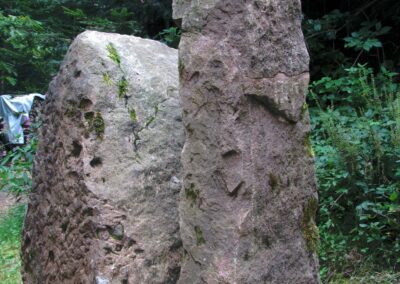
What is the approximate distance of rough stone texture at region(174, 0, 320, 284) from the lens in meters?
2.85

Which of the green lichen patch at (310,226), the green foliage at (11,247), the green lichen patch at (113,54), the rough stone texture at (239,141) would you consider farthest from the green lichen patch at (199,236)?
the green foliage at (11,247)

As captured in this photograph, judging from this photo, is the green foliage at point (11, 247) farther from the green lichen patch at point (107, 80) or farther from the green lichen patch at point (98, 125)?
the green lichen patch at point (107, 80)

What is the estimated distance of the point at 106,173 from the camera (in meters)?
3.36

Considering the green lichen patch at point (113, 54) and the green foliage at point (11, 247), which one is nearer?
the green lichen patch at point (113, 54)

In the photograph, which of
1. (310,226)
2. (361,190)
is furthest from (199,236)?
(361,190)

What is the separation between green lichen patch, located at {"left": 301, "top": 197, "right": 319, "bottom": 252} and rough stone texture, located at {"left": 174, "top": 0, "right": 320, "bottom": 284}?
0.33 feet

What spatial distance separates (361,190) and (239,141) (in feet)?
7.23

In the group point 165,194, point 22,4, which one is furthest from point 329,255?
point 22,4

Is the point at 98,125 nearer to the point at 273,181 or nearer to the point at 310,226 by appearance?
the point at 273,181

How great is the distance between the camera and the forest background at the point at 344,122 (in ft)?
14.9

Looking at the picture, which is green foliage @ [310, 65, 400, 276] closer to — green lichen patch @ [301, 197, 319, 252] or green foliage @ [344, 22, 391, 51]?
green foliage @ [344, 22, 391, 51]

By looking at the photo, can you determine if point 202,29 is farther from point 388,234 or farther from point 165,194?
point 388,234

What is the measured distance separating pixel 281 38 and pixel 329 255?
2173 mm

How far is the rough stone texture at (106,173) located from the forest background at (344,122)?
0.92m
